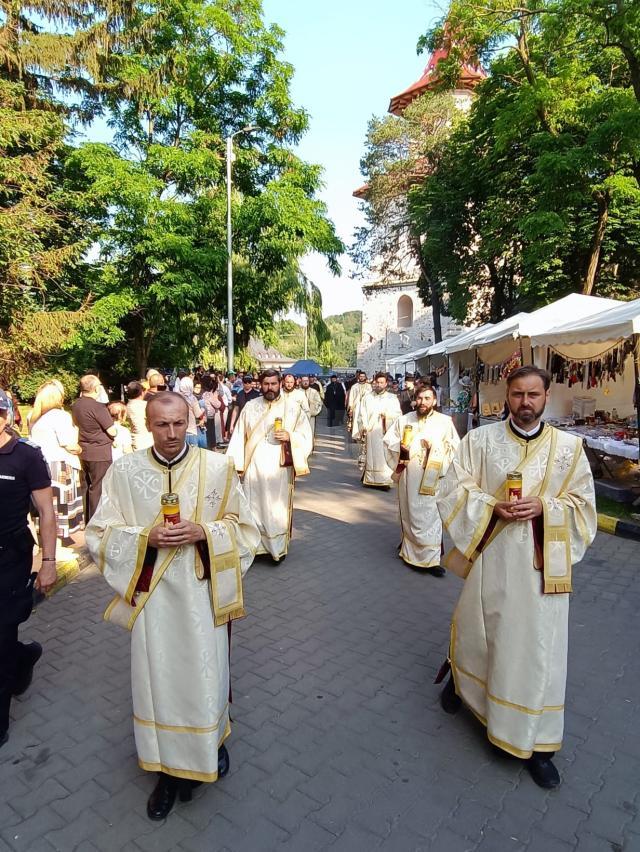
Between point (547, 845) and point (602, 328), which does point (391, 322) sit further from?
point (547, 845)

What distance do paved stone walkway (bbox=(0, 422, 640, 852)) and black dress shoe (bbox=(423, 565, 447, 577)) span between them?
2.37 ft

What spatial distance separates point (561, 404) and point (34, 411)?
38.7ft

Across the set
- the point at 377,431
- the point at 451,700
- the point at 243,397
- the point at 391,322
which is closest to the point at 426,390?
the point at 451,700

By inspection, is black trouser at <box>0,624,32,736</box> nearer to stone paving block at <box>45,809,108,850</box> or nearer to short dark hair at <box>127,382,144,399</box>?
stone paving block at <box>45,809,108,850</box>

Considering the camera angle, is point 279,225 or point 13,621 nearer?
point 13,621

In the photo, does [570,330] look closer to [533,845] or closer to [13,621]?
[533,845]

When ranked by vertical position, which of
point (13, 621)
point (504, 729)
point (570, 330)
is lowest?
point (504, 729)

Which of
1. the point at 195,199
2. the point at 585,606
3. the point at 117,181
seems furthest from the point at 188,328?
the point at 585,606

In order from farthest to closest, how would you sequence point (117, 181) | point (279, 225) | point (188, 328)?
point (188, 328) < point (279, 225) < point (117, 181)

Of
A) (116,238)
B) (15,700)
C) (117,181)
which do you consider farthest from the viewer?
(116,238)

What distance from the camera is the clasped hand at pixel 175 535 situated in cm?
257

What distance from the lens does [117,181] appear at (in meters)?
16.6

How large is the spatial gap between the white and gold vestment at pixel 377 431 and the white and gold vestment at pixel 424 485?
4201 millimetres

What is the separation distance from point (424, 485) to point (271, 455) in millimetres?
1704
